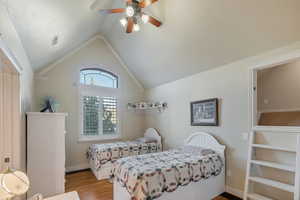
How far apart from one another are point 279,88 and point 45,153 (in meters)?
4.25

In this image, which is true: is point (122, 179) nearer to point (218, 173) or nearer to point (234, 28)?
point (218, 173)

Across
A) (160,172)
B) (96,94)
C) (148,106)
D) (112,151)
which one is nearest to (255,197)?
(160,172)

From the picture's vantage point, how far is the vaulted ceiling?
2004mm

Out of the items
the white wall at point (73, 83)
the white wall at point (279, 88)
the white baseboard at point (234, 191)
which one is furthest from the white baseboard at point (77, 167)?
the white wall at point (279, 88)

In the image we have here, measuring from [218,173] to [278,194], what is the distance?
2.73ft

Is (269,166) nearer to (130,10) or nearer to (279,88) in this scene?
(279,88)

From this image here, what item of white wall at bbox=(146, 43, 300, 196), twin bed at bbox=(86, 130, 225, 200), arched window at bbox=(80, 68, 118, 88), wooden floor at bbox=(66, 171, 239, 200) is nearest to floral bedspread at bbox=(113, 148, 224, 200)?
twin bed at bbox=(86, 130, 225, 200)

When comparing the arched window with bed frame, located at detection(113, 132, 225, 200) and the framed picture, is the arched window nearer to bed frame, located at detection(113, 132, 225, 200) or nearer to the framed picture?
the framed picture

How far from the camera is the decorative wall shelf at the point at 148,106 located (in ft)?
14.7

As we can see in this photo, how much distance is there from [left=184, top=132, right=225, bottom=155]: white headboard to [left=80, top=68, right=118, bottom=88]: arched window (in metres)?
2.75

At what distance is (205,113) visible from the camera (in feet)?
10.9

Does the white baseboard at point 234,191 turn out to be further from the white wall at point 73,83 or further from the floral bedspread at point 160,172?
the white wall at point 73,83

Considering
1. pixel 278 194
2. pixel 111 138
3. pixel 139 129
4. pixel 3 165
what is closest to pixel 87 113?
pixel 111 138

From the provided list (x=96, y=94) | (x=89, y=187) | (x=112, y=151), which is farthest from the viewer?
(x=96, y=94)
